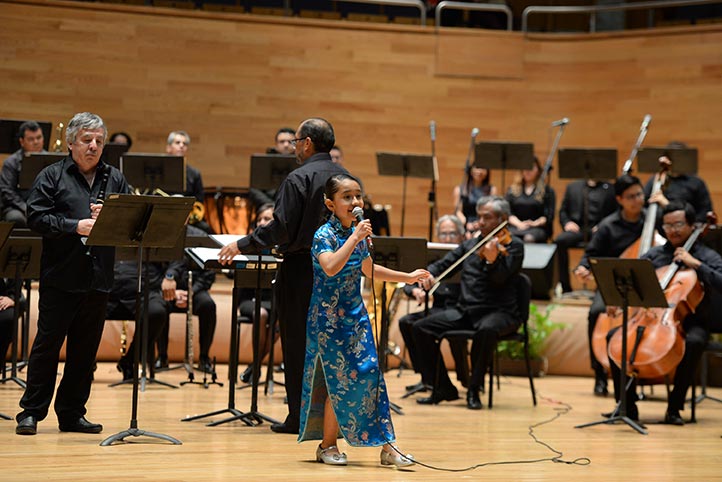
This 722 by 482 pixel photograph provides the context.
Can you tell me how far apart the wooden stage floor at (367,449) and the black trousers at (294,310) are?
0.31 metres

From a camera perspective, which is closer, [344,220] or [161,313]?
[344,220]

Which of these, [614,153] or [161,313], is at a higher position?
[614,153]

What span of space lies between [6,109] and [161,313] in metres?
4.21

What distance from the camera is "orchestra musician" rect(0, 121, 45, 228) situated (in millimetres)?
7378

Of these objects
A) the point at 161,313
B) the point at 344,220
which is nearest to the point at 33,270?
the point at 161,313

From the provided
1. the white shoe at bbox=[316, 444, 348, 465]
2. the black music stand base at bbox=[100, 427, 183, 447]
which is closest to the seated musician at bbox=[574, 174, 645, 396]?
the white shoe at bbox=[316, 444, 348, 465]

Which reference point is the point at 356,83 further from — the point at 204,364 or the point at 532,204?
the point at 204,364

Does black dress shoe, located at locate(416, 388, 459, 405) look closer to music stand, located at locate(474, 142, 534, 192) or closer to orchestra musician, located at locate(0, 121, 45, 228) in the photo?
music stand, located at locate(474, 142, 534, 192)

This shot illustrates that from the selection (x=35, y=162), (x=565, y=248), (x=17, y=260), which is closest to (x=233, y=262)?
(x=17, y=260)

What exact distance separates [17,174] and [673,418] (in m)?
4.81

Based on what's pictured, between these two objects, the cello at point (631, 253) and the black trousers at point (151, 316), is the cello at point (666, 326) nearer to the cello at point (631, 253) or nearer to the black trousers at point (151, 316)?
the cello at point (631, 253)

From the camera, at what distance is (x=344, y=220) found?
4.16m

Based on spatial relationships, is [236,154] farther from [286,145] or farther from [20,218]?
[20,218]

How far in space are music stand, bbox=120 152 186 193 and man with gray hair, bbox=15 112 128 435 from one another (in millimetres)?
2604
